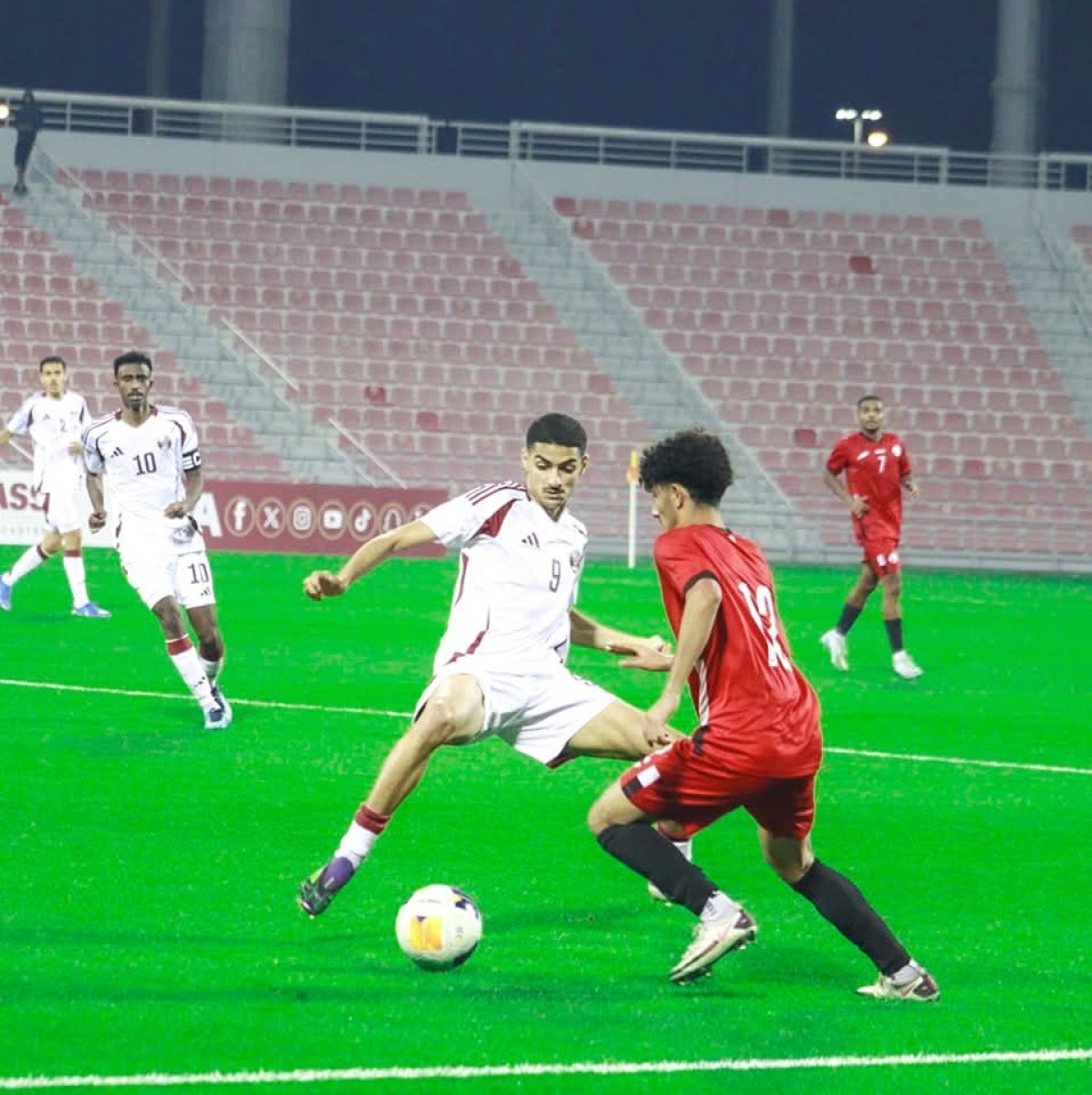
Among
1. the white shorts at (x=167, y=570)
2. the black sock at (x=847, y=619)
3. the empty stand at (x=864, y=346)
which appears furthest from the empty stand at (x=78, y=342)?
the white shorts at (x=167, y=570)

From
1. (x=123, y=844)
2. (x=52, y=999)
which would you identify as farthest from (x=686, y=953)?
(x=123, y=844)

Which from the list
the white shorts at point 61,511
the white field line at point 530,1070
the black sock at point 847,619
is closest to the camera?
the white field line at point 530,1070

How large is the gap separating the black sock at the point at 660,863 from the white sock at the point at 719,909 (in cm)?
2

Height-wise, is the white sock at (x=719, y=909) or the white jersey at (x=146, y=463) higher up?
the white jersey at (x=146, y=463)

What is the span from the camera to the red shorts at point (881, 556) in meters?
16.4

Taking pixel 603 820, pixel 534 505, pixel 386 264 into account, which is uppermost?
pixel 386 264

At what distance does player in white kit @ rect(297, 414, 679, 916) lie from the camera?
754 cm

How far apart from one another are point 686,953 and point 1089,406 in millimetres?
29171

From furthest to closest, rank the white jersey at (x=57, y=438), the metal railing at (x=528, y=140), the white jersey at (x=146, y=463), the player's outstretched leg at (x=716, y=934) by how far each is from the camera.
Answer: the metal railing at (x=528, y=140), the white jersey at (x=57, y=438), the white jersey at (x=146, y=463), the player's outstretched leg at (x=716, y=934)

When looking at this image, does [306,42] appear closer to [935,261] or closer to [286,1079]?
[935,261]

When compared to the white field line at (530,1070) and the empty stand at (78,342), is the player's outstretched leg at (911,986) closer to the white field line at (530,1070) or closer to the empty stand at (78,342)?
the white field line at (530,1070)

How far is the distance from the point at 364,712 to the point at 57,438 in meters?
7.68

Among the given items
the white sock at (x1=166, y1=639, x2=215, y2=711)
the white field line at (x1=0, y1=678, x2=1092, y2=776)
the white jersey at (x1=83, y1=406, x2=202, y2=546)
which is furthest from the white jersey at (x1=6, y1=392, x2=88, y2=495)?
the white sock at (x1=166, y1=639, x2=215, y2=711)

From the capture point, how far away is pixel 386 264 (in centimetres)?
3303
